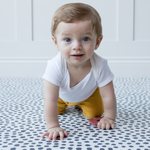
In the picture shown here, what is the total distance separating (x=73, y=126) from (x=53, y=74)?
0.65 feet

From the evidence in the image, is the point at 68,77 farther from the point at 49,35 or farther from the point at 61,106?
the point at 49,35

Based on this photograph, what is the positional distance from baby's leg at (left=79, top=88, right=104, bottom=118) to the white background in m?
1.02

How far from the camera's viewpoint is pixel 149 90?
4.62 feet

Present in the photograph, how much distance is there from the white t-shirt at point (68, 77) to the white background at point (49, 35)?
3.60 feet

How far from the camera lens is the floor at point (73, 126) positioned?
2.22 feet

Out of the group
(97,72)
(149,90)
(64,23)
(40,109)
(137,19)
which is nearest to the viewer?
(64,23)

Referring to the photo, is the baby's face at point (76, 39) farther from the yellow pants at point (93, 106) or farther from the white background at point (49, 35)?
the white background at point (49, 35)

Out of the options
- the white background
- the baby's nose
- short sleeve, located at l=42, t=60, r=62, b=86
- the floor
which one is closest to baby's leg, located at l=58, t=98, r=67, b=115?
the floor

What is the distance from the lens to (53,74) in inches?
32.0

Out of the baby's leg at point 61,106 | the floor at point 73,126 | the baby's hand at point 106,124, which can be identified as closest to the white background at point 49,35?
the floor at point 73,126

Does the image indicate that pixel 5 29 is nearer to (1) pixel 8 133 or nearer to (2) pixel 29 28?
(2) pixel 29 28

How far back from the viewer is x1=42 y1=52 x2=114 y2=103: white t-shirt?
0.82 m

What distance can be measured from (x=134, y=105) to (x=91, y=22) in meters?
0.52

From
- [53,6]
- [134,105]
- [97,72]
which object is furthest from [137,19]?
[97,72]
